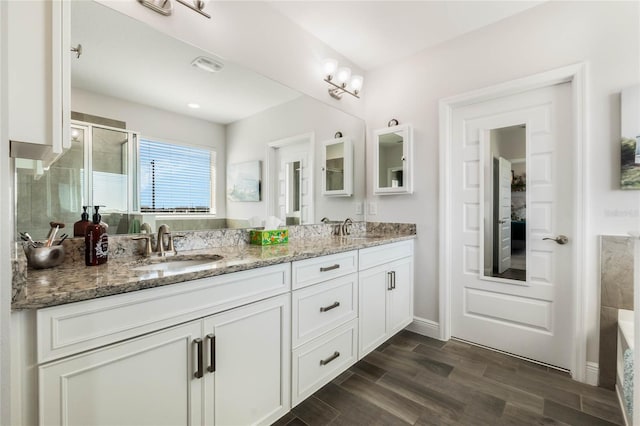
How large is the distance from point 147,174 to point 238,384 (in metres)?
1.12

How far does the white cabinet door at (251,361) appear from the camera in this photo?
1105mm

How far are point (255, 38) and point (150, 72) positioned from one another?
79 centimetres

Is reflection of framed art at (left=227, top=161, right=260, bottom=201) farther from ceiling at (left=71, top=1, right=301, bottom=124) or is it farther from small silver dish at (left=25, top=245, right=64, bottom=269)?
small silver dish at (left=25, top=245, right=64, bottom=269)

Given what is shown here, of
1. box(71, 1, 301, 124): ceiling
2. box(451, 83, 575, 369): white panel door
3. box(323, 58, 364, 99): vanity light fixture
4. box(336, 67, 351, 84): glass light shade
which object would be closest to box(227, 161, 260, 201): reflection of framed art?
box(71, 1, 301, 124): ceiling

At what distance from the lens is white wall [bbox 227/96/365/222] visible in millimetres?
1846

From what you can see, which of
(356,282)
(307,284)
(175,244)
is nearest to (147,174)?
(175,244)

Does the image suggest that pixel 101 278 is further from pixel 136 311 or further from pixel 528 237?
pixel 528 237

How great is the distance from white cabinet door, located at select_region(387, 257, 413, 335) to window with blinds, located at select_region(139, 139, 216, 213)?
1465 mm

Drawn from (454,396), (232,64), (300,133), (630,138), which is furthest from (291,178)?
(630,138)

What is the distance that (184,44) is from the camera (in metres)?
1.54

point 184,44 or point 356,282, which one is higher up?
point 184,44

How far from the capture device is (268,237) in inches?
72.3

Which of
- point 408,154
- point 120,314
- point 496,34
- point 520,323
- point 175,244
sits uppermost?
point 496,34

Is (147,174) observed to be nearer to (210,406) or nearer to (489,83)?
(210,406)
